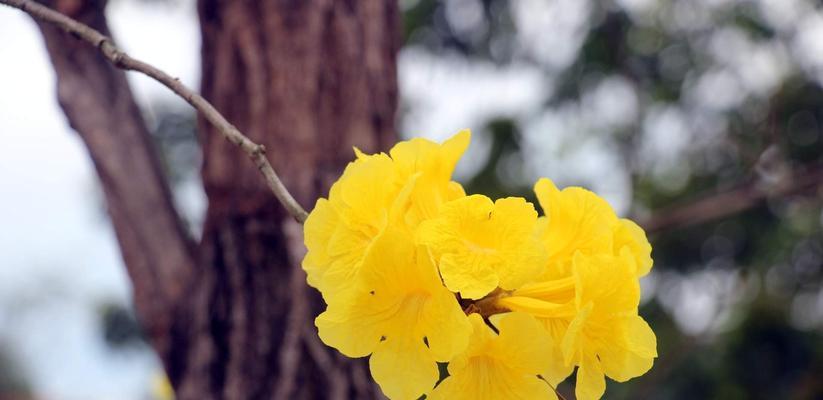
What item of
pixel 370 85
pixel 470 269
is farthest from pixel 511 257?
pixel 370 85

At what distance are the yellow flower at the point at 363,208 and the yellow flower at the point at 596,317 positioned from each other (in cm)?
11

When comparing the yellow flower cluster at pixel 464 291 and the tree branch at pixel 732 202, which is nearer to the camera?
the yellow flower cluster at pixel 464 291

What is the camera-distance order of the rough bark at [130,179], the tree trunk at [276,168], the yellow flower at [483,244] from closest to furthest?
the yellow flower at [483,244] → the tree trunk at [276,168] → the rough bark at [130,179]

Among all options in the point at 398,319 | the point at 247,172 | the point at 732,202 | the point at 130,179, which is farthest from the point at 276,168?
the point at 732,202

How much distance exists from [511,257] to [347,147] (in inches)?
30.0

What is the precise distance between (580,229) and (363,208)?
0.18 metres

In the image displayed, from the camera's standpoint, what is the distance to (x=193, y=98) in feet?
2.10

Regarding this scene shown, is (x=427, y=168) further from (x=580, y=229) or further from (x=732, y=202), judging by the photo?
(x=732, y=202)

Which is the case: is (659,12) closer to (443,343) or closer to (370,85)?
(370,85)

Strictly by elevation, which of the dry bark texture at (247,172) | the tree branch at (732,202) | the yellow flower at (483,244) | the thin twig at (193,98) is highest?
the thin twig at (193,98)

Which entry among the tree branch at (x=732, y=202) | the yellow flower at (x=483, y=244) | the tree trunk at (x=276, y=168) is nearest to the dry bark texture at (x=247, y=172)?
the tree trunk at (x=276, y=168)

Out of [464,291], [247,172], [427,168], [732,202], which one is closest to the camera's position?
[464,291]

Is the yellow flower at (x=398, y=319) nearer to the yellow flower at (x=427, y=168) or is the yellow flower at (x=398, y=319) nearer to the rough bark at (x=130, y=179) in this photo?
the yellow flower at (x=427, y=168)

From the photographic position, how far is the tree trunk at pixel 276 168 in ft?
3.80
